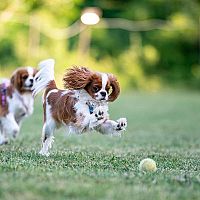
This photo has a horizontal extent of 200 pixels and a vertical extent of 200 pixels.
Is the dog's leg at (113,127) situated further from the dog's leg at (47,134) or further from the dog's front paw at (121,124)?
the dog's leg at (47,134)

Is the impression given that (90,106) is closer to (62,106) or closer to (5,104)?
(62,106)

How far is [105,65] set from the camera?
77.7 ft

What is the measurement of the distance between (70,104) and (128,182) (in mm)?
1848

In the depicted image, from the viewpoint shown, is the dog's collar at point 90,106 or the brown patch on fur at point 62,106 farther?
the brown patch on fur at point 62,106

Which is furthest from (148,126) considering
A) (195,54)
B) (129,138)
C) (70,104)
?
(195,54)

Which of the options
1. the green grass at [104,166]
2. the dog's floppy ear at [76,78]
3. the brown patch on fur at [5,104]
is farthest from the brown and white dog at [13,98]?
the dog's floppy ear at [76,78]

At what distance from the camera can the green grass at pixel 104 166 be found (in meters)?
4.12

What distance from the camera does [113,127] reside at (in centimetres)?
613

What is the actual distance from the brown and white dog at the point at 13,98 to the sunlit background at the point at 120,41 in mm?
12807

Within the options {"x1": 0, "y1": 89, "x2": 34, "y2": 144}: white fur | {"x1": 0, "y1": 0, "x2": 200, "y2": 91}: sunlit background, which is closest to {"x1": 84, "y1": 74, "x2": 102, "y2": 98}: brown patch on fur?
{"x1": 0, "y1": 89, "x2": 34, "y2": 144}: white fur

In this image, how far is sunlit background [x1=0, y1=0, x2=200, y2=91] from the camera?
2238cm

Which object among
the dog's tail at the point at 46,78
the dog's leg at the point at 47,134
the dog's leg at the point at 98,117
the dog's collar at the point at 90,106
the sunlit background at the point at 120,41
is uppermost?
the sunlit background at the point at 120,41

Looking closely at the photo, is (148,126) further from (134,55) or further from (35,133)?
(134,55)

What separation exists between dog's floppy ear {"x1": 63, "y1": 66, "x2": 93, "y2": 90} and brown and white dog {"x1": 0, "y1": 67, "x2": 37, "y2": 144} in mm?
1779
